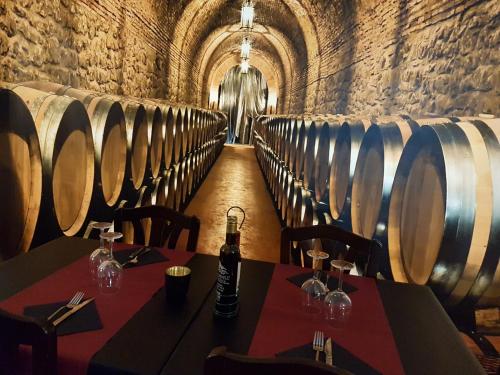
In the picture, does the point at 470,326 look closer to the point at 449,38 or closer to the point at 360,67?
the point at 449,38

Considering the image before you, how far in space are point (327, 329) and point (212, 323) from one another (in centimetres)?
33

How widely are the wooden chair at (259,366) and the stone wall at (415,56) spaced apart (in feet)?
8.97

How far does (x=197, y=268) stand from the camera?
149 cm

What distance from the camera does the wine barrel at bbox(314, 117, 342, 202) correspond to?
9.62 feet

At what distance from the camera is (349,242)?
1771mm

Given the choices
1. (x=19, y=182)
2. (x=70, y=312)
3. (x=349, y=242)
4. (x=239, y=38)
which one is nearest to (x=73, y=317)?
(x=70, y=312)

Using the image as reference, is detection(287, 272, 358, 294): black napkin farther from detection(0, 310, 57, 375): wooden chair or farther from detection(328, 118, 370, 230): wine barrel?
detection(328, 118, 370, 230): wine barrel

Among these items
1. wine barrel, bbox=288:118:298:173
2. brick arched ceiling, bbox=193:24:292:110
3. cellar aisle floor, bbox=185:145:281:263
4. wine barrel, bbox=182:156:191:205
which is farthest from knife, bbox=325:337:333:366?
brick arched ceiling, bbox=193:24:292:110

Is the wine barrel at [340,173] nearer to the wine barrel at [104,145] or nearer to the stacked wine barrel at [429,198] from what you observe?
the stacked wine barrel at [429,198]

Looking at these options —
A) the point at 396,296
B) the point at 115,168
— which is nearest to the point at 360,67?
the point at 115,168

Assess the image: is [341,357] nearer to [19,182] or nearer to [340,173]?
[19,182]

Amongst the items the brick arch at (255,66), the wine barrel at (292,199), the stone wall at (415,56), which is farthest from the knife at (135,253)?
the brick arch at (255,66)

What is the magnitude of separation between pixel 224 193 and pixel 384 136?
4.71 metres

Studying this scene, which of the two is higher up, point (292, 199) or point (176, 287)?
point (176, 287)
